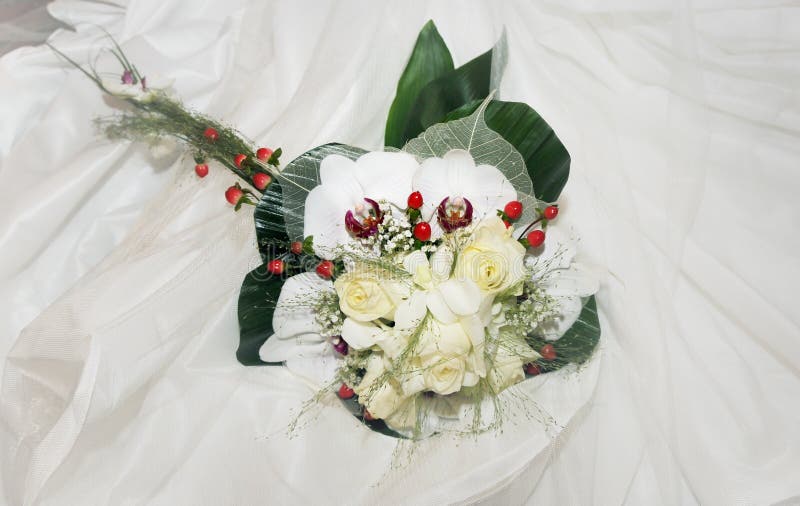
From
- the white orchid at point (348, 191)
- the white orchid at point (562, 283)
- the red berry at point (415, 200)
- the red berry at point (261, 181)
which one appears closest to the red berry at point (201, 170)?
the red berry at point (261, 181)

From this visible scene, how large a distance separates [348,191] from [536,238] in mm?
202

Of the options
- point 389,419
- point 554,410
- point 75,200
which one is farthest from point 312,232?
point 75,200

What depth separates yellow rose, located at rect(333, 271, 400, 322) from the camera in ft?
2.03

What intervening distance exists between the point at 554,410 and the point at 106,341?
0.51m

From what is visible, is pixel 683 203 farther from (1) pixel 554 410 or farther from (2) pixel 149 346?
(2) pixel 149 346

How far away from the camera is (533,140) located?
75 centimetres

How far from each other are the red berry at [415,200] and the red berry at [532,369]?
22 cm

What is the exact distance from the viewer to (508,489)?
766 millimetres

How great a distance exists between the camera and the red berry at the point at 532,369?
0.73 m

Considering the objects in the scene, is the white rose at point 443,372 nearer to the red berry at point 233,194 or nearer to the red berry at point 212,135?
the red berry at point 233,194

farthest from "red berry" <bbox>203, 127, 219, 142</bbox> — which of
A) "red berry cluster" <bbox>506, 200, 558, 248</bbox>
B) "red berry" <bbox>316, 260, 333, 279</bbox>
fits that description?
"red berry cluster" <bbox>506, 200, 558, 248</bbox>

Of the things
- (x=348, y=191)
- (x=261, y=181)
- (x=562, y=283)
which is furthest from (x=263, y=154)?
(x=562, y=283)

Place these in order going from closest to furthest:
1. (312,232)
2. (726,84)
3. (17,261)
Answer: (312,232) < (726,84) < (17,261)

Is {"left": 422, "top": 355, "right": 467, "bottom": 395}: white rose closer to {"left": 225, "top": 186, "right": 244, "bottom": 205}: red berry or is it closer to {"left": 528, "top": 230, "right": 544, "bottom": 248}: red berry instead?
{"left": 528, "top": 230, "right": 544, "bottom": 248}: red berry
